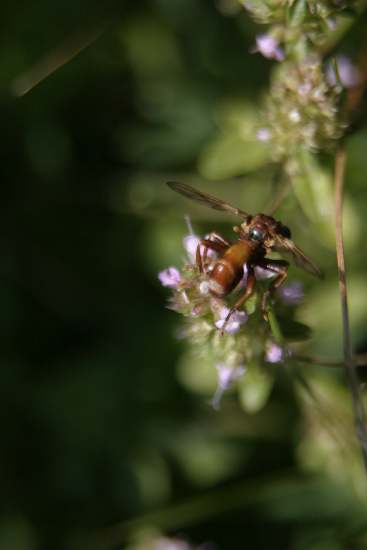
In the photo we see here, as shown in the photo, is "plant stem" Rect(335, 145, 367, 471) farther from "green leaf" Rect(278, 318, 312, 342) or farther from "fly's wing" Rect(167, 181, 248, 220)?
"fly's wing" Rect(167, 181, 248, 220)

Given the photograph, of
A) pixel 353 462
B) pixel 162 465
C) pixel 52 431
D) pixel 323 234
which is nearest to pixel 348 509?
pixel 353 462

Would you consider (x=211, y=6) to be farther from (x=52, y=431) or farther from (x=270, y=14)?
(x=52, y=431)

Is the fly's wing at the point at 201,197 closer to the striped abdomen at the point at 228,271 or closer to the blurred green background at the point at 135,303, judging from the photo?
the striped abdomen at the point at 228,271

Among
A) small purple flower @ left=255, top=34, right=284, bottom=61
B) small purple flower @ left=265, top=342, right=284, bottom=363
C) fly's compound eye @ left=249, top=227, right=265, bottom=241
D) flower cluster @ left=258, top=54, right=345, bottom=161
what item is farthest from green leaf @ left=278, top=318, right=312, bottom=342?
small purple flower @ left=255, top=34, right=284, bottom=61

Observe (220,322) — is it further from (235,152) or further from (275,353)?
(235,152)

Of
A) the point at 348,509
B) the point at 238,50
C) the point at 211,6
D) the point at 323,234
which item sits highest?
the point at 211,6

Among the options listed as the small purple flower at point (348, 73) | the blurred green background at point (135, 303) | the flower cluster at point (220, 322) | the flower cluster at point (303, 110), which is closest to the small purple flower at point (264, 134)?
the flower cluster at point (303, 110)

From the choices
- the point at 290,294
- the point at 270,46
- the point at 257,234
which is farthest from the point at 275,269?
the point at 270,46
